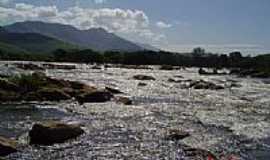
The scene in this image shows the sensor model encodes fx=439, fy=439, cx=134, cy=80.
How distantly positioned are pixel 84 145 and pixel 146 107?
65.7ft

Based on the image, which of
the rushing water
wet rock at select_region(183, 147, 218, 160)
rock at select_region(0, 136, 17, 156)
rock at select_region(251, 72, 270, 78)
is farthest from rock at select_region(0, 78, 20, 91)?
rock at select_region(251, 72, 270, 78)

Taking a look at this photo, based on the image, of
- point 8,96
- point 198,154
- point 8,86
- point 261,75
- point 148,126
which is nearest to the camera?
point 198,154

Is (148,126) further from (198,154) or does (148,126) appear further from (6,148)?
(6,148)

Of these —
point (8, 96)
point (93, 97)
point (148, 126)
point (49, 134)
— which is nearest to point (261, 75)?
point (93, 97)

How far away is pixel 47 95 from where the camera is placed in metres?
46.1

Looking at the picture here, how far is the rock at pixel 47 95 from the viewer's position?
45.1m

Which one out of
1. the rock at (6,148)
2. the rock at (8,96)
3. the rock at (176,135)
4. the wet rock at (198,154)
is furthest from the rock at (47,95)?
the wet rock at (198,154)

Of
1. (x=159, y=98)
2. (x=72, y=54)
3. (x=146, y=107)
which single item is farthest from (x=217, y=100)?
(x=72, y=54)

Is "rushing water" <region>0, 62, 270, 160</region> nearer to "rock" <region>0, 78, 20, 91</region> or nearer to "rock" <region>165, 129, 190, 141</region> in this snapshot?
"rock" <region>165, 129, 190, 141</region>

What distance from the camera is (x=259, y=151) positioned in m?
25.0

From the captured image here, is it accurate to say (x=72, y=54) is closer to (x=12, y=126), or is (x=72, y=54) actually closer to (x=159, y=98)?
(x=159, y=98)

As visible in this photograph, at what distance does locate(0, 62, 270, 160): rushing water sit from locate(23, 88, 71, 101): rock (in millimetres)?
2503

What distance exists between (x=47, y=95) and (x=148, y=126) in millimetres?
17986

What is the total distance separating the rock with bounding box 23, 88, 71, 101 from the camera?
45125 millimetres
